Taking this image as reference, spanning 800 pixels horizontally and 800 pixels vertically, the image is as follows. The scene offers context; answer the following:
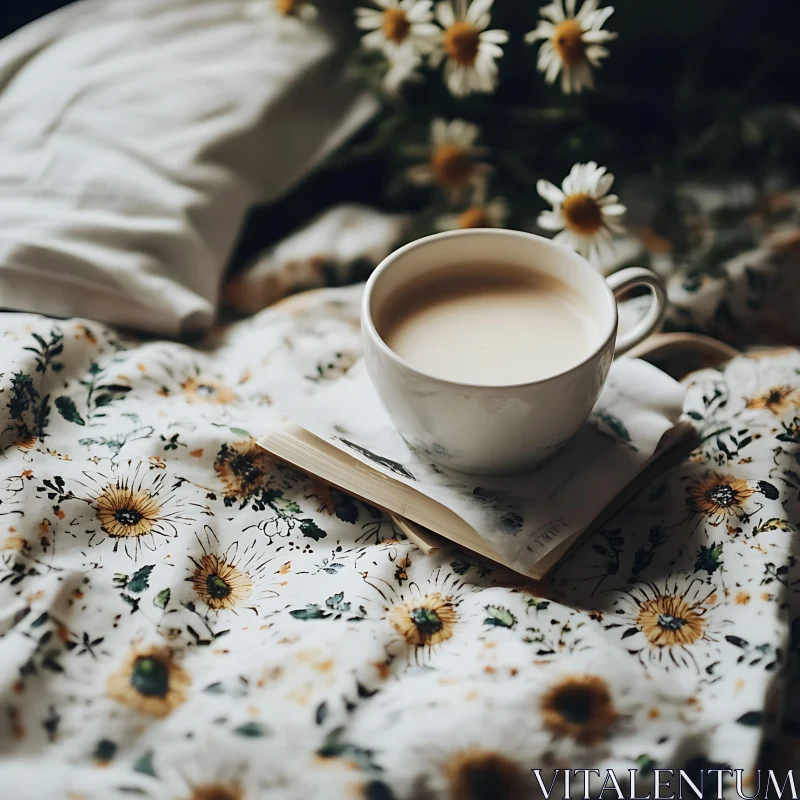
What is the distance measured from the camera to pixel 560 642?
53 cm

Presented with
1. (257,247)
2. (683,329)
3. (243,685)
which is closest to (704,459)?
(683,329)

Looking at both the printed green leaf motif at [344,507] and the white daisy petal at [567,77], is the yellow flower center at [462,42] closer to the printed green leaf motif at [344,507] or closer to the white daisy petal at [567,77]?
the white daisy petal at [567,77]

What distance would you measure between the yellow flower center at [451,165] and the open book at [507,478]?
0.34 meters

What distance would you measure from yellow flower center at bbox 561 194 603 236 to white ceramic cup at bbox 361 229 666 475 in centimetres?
10

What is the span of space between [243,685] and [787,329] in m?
0.64

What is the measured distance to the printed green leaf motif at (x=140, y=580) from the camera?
0.54m

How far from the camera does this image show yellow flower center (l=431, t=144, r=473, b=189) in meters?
0.91

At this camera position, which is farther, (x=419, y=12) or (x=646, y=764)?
(x=419, y=12)

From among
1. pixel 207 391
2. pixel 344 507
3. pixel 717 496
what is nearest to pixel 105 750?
pixel 344 507

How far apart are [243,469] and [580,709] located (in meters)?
0.31

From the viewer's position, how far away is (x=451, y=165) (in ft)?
2.98

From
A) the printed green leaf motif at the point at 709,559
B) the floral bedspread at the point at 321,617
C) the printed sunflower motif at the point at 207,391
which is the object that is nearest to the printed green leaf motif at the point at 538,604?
the floral bedspread at the point at 321,617

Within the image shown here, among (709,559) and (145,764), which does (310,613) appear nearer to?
(145,764)

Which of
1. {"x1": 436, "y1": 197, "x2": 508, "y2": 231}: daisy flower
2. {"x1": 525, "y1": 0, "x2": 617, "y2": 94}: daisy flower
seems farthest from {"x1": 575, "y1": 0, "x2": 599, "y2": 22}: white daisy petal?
{"x1": 436, "y1": 197, "x2": 508, "y2": 231}: daisy flower
